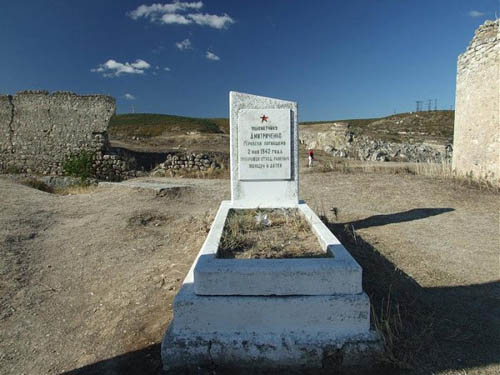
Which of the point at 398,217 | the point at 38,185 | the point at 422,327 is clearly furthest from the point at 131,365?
the point at 38,185

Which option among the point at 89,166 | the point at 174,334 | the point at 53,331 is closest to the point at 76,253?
the point at 53,331

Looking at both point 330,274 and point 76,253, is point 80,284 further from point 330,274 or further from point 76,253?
point 330,274

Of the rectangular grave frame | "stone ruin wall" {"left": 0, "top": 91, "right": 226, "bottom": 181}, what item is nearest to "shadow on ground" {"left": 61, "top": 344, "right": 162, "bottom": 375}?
the rectangular grave frame

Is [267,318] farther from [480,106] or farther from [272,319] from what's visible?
[480,106]

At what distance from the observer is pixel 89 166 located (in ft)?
42.6

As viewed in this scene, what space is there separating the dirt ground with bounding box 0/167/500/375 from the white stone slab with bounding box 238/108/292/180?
1302 millimetres

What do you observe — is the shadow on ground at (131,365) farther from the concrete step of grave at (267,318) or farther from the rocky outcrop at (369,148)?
the rocky outcrop at (369,148)

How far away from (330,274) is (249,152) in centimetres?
286

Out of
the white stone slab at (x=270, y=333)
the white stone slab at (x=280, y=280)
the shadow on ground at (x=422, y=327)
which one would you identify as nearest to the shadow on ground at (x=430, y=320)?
the shadow on ground at (x=422, y=327)

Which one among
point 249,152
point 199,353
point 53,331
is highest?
point 249,152

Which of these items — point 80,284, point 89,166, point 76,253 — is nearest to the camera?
point 80,284

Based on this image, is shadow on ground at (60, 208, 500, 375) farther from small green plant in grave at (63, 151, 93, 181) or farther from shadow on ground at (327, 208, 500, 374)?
small green plant in grave at (63, 151, 93, 181)

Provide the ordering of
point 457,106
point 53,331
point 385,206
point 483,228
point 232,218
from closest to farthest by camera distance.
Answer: point 53,331, point 232,218, point 483,228, point 385,206, point 457,106

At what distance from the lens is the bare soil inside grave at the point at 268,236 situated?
130 inches
